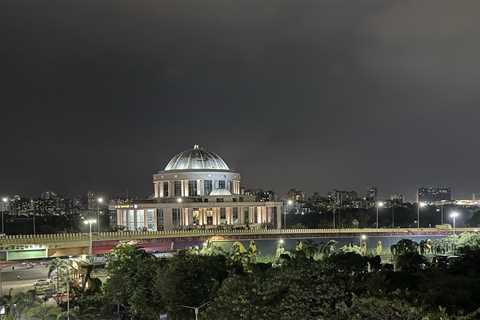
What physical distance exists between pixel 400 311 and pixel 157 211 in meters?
112

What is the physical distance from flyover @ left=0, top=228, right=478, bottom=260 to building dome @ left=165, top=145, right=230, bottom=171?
103ft

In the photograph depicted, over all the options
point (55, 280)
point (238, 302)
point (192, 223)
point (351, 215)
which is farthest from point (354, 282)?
point (351, 215)

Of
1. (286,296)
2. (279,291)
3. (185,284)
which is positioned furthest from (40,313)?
(286,296)

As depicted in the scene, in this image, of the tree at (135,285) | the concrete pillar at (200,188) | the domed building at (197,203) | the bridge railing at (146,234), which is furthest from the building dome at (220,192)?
the tree at (135,285)

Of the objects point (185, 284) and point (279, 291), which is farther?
point (185, 284)

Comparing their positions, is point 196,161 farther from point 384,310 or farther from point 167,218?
point 384,310

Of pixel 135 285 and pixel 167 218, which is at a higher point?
pixel 167 218

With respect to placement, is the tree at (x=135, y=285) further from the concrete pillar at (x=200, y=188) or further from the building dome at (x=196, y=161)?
the building dome at (x=196, y=161)

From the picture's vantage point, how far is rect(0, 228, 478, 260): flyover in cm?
7962

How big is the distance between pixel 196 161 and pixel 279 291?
116 m

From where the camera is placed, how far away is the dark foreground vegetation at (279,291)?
27.7 m

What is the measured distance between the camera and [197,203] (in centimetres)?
13588

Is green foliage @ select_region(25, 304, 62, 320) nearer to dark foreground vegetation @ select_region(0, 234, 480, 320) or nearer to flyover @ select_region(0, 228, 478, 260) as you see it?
dark foreground vegetation @ select_region(0, 234, 480, 320)

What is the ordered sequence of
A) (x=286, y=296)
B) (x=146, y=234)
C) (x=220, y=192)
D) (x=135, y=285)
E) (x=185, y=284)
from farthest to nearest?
(x=220, y=192) → (x=146, y=234) → (x=135, y=285) → (x=185, y=284) → (x=286, y=296)
